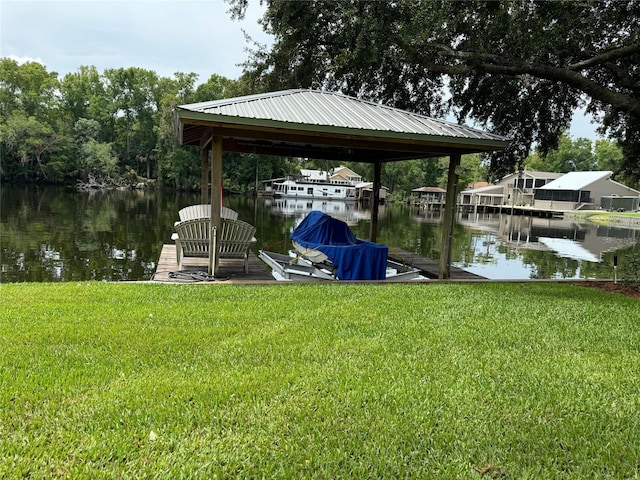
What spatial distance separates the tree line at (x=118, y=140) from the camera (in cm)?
5744

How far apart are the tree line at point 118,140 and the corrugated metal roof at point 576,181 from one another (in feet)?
28.8

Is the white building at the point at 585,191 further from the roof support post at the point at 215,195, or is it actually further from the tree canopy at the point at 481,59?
the roof support post at the point at 215,195

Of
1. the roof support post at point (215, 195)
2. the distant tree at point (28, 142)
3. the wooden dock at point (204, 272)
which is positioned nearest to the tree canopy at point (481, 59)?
the roof support post at point (215, 195)

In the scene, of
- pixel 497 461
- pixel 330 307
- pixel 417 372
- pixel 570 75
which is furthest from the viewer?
pixel 570 75

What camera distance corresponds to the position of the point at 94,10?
11.5m

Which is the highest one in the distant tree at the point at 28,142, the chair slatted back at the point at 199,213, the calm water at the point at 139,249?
the distant tree at the point at 28,142

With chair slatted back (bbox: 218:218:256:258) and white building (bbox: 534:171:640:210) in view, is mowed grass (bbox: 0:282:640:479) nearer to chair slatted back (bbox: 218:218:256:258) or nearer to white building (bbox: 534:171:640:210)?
chair slatted back (bbox: 218:218:256:258)

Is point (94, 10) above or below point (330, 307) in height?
above

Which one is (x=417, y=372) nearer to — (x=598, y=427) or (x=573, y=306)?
(x=598, y=427)

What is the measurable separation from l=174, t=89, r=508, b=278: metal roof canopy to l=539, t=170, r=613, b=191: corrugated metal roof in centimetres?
5098

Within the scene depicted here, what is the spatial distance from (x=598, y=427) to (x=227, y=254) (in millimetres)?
6768

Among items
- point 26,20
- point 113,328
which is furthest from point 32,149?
point 113,328

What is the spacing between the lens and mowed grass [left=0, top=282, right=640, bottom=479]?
2436 millimetres

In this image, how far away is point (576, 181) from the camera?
177ft
